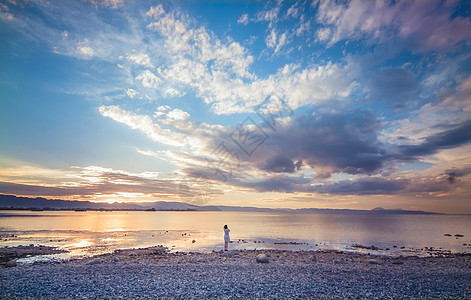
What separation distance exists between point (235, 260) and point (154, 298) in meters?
12.5

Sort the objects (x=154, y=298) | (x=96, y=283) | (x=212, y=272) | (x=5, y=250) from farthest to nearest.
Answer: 1. (x=5, y=250)
2. (x=212, y=272)
3. (x=96, y=283)
4. (x=154, y=298)

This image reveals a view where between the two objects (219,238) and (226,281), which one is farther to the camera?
(219,238)

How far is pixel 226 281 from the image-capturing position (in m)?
16.4

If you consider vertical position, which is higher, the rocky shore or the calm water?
the rocky shore

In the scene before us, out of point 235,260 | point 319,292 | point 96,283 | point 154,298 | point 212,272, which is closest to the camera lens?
point 154,298

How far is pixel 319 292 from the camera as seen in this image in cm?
1444

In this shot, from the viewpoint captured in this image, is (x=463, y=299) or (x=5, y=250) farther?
(x=5, y=250)

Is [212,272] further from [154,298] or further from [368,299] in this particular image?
[368,299]

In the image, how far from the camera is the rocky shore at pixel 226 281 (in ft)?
45.9

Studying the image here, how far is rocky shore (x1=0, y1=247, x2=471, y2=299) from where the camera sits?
45.9ft

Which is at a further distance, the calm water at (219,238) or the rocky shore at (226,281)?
the calm water at (219,238)

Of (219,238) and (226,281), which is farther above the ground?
(226,281)

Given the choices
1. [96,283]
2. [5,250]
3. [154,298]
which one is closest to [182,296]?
[154,298]

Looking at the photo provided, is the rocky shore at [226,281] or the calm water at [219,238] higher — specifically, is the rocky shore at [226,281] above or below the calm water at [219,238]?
above
